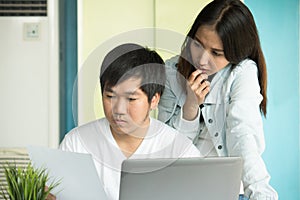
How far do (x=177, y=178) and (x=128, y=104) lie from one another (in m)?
0.23

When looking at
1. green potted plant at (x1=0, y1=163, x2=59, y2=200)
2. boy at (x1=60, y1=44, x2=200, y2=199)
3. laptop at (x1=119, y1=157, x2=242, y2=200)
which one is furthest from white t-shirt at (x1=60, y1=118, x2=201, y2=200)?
green potted plant at (x1=0, y1=163, x2=59, y2=200)

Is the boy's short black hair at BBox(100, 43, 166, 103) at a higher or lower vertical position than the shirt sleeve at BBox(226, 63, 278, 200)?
higher

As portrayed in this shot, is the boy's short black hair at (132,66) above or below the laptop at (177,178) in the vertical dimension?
above

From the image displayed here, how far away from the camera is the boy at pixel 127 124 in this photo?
4.79 feet

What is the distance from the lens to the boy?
57.5 inches

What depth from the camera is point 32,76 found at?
3.60 metres

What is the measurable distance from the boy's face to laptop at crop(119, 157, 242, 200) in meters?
0.19

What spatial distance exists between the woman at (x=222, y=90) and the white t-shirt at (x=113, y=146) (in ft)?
0.12

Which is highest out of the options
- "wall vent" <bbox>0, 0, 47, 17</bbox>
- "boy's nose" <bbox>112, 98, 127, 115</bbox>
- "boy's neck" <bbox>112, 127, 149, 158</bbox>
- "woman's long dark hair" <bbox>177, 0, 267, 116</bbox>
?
"wall vent" <bbox>0, 0, 47, 17</bbox>

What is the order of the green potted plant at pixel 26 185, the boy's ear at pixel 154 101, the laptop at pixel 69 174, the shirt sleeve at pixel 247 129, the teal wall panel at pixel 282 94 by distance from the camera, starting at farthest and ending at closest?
the teal wall panel at pixel 282 94 < the shirt sleeve at pixel 247 129 < the boy's ear at pixel 154 101 < the laptop at pixel 69 174 < the green potted plant at pixel 26 185

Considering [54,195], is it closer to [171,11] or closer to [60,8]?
Answer: [171,11]

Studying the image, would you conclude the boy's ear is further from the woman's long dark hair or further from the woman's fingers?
the woman's long dark hair

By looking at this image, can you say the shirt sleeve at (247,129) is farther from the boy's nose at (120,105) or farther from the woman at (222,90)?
the boy's nose at (120,105)

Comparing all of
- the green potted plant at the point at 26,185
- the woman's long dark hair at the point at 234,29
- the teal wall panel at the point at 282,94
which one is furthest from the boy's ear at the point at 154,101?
the teal wall panel at the point at 282,94
